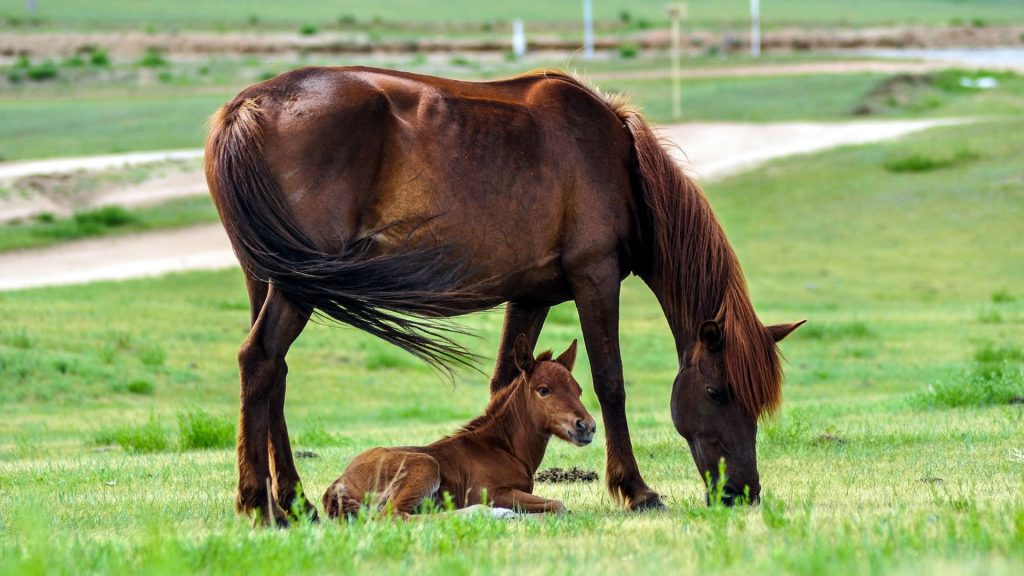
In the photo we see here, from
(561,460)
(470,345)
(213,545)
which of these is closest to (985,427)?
(561,460)

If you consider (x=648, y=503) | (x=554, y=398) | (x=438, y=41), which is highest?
(x=554, y=398)

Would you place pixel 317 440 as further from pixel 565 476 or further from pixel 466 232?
pixel 466 232

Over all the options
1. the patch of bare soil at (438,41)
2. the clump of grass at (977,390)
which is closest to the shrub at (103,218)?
the clump of grass at (977,390)

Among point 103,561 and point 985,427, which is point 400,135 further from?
point 985,427

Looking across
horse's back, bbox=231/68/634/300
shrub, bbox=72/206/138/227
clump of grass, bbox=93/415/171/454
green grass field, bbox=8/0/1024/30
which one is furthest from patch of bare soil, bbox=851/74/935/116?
horse's back, bbox=231/68/634/300

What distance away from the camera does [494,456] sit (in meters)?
7.15

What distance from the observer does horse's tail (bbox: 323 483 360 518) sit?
21.5 ft

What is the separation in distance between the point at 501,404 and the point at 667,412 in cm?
592

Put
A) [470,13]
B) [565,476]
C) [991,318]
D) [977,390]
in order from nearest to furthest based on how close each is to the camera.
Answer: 1. [565,476]
2. [977,390]
3. [991,318]
4. [470,13]

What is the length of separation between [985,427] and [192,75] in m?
41.6

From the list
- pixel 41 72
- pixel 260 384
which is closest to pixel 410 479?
pixel 260 384

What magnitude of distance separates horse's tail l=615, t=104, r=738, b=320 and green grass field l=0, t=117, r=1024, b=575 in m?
1.14

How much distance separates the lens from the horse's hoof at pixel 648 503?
6859 mm

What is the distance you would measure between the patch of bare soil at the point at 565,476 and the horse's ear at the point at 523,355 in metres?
1.17
